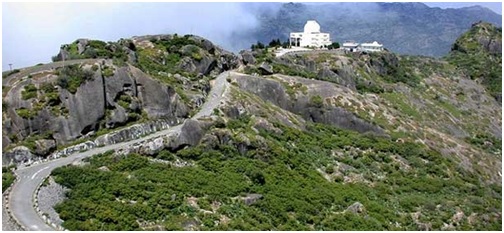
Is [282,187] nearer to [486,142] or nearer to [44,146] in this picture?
[44,146]

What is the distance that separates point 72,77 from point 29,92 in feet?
11.9

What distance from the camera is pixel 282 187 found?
161ft

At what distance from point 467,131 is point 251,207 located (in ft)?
208

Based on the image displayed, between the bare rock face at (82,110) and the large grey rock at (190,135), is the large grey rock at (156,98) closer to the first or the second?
the bare rock face at (82,110)

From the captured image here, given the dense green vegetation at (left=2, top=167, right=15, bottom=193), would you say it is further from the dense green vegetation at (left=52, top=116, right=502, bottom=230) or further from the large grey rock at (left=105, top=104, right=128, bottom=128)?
the large grey rock at (left=105, top=104, right=128, bottom=128)

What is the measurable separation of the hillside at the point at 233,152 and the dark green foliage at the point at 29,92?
77mm

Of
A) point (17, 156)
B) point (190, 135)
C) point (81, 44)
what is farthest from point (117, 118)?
point (81, 44)

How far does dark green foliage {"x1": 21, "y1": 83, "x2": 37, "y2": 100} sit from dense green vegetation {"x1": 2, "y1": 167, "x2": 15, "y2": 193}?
8.32m

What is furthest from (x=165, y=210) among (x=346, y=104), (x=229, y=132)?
(x=346, y=104)

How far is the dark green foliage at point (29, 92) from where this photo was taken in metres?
52.3

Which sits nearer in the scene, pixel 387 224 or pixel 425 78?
pixel 387 224

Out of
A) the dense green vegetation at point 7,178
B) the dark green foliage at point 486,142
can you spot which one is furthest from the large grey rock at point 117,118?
the dark green foliage at point 486,142

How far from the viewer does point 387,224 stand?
1880 inches

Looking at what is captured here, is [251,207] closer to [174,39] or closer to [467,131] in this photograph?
[174,39]
